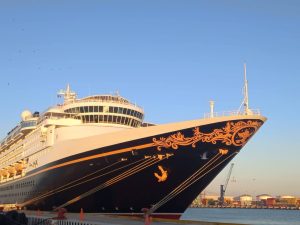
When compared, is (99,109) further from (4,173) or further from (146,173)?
(4,173)

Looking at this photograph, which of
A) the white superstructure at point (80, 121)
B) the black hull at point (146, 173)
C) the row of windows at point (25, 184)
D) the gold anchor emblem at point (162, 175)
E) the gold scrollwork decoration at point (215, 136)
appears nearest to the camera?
the gold scrollwork decoration at point (215, 136)

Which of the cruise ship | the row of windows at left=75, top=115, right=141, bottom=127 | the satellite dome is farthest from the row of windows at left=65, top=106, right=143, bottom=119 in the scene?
the satellite dome

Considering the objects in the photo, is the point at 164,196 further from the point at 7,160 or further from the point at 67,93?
the point at 7,160

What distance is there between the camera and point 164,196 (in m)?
29.6

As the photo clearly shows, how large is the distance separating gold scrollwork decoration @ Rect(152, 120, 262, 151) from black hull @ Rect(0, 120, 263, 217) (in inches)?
2.8

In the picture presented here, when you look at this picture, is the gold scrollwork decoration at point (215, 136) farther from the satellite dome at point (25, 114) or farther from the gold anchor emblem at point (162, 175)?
the satellite dome at point (25, 114)

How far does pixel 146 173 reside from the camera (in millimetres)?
28812

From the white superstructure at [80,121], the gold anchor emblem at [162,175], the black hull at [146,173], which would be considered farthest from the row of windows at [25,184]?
the gold anchor emblem at [162,175]

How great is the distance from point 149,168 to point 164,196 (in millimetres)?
2599

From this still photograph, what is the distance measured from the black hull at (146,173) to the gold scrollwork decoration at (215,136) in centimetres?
7

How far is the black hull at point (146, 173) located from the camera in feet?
93.8

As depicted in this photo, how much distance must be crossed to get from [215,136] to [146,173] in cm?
550

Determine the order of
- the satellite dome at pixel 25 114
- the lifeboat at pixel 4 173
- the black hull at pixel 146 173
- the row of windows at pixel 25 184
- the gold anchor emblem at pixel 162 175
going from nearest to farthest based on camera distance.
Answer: the black hull at pixel 146 173 < the gold anchor emblem at pixel 162 175 < the row of windows at pixel 25 184 < the lifeboat at pixel 4 173 < the satellite dome at pixel 25 114

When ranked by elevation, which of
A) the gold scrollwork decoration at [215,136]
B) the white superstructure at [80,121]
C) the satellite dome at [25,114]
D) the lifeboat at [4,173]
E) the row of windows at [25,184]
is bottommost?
the row of windows at [25,184]
